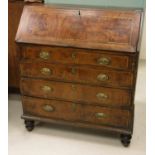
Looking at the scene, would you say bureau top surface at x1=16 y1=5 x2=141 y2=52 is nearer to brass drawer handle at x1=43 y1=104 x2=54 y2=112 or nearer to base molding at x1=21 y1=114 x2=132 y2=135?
brass drawer handle at x1=43 y1=104 x2=54 y2=112

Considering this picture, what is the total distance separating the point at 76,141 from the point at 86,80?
57 cm

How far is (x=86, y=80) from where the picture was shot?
7.04ft

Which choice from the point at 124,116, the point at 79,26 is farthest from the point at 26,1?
the point at 124,116

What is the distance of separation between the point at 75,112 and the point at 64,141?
0.92 feet

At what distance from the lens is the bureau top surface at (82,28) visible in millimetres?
2021

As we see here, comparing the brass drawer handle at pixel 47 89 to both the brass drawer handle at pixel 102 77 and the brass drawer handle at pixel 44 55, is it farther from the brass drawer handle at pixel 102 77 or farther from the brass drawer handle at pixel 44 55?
the brass drawer handle at pixel 102 77

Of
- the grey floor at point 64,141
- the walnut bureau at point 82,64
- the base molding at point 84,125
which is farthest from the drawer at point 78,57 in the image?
the grey floor at point 64,141

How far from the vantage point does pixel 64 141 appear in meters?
2.35

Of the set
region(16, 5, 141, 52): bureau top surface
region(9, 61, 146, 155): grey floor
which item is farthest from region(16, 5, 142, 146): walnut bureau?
region(9, 61, 146, 155): grey floor

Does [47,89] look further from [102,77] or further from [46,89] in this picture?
[102,77]

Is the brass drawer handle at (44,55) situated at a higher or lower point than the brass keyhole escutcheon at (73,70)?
higher

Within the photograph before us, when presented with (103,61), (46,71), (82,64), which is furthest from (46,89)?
(103,61)

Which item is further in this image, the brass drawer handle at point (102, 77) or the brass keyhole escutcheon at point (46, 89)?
the brass keyhole escutcheon at point (46, 89)

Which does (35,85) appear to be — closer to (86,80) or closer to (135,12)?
(86,80)
